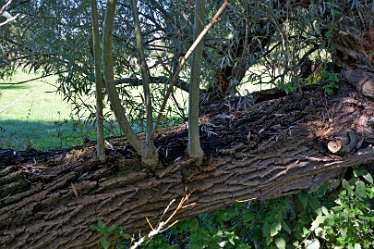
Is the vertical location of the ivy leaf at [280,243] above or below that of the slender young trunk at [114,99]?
below

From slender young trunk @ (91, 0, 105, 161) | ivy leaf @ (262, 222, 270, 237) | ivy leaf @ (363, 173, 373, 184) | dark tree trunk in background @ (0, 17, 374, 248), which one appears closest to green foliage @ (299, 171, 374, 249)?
ivy leaf @ (363, 173, 373, 184)

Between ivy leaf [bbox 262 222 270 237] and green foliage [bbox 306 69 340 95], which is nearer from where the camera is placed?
ivy leaf [bbox 262 222 270 237]

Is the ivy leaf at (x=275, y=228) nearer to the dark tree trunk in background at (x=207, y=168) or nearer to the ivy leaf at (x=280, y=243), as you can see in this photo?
the ivy leaf at (x=280, y=243)

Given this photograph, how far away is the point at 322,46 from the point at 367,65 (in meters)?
0.35

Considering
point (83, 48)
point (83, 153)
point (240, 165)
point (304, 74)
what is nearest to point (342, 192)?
point (240, 165)

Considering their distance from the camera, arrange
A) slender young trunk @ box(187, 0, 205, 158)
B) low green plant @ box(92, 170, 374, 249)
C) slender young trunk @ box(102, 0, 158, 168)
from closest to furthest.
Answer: slender young trunk @ box(102, 0, 158, 168) → slender young trunk @ box(187, 0, 205, 158) → low green plant @ box(92, 170, 374, 249)

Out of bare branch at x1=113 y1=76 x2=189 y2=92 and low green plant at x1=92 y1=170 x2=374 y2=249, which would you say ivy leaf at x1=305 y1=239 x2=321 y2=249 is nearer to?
low green plant at x1=92 y1=170 x2=374 y2=249

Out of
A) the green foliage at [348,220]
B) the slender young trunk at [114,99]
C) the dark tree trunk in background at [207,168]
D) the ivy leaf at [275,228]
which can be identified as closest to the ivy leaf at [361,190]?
the green foliage at [348,220]

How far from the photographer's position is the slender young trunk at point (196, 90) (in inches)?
102

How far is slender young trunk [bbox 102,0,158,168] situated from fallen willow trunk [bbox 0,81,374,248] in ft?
0.31

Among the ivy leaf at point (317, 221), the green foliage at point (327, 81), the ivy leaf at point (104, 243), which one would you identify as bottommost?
A: the ivy leaf at point (317, 221)

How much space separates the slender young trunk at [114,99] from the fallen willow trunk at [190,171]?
10 centimetres

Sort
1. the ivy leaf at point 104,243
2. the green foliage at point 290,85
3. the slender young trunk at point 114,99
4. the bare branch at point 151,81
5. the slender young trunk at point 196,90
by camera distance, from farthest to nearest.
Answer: the bare branch at point 151,81 < the green foliage at point 290,85 < the ivy leaf at point 104,243 < the slender young trunk at point 196,90 < the slender young trunk at point 114,99

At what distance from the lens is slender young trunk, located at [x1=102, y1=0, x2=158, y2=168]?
2.44 m
